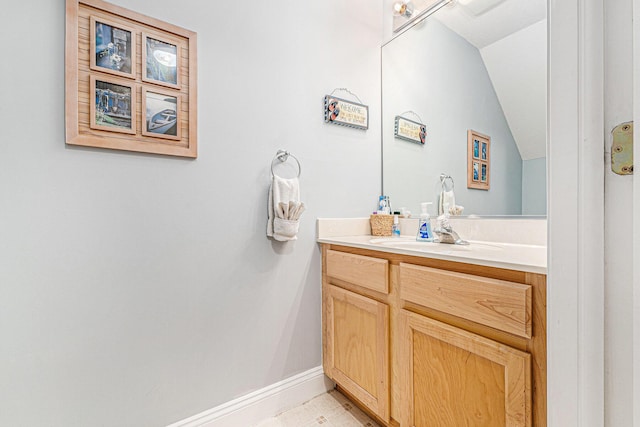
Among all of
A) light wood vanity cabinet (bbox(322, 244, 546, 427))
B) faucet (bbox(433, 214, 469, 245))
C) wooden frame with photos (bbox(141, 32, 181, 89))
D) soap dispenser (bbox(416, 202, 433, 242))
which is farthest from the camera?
soap dispenser (bbox(416, 202, 433, 242))

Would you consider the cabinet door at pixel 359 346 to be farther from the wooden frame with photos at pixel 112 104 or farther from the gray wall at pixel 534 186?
the wooden frame with photos at pixel 112 104

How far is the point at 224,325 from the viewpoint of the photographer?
4.32 ft

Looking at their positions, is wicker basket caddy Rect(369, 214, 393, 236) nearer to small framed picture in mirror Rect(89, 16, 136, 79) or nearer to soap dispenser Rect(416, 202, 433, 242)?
soap dispenser Rect(416, 202, 433, 242)

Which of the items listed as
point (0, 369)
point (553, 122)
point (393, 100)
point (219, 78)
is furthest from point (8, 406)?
point (393, 100)

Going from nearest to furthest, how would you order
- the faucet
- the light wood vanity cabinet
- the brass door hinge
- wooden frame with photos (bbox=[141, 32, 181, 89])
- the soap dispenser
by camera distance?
the brass door hinge
the light wood vanity cabinet
wooden frame with photos (bbox=[141, 32, 181, 89])
the faucet
the soap dispenser

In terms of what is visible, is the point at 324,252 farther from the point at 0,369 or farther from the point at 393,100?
the point at 0,369

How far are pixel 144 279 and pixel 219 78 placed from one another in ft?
2.99

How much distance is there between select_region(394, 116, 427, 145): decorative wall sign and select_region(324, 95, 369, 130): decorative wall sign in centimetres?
20

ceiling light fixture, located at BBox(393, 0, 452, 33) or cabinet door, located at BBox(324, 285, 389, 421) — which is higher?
ceiling light fixture, located at BBox(393, 0, 452, 33)

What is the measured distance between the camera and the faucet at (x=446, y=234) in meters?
1.37

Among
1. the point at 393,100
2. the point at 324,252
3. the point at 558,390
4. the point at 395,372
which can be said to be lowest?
the point at 395,372

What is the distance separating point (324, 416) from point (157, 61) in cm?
175

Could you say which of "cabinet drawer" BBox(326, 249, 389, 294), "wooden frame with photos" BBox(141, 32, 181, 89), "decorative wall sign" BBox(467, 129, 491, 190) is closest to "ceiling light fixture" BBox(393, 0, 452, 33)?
"decorative wall sign" BBox(467, 129, 491, 190)

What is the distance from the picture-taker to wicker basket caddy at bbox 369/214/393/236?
5.78 ft
